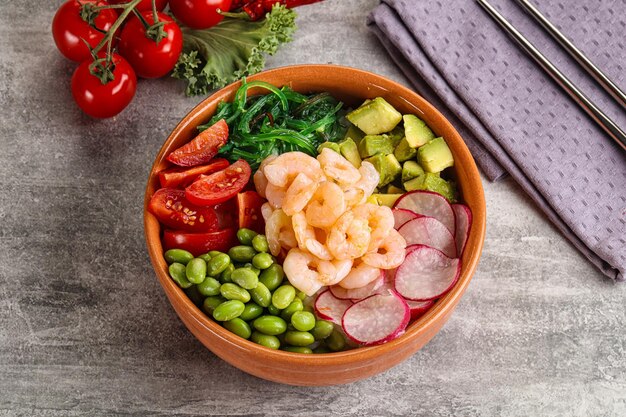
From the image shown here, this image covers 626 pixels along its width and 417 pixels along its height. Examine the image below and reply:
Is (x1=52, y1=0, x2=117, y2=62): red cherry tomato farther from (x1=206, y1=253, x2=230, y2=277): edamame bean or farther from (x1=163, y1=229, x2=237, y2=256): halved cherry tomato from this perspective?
(x1=206, y1=253, x2=230, y2=277): edamame bean

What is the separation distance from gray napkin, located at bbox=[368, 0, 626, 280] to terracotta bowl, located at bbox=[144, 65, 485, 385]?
47 centimetres

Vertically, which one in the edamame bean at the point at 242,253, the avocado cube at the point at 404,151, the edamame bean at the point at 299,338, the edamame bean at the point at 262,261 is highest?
the avocado cube at the point at 404,151

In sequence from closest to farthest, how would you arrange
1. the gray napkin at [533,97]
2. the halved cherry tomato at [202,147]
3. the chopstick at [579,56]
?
the halved cherry tomato at [202,147], the gray napkin at [533,97], the chopstick at [579,56]

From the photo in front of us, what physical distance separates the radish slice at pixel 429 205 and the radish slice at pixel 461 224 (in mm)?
30

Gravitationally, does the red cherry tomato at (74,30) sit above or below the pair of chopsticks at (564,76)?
below

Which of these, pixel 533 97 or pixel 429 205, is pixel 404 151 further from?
pixel 533 97

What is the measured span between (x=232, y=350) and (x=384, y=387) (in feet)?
2.34

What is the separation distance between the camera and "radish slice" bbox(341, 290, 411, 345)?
8.83 ft

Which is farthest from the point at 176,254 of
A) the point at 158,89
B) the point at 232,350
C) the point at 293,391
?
the point at 158,89

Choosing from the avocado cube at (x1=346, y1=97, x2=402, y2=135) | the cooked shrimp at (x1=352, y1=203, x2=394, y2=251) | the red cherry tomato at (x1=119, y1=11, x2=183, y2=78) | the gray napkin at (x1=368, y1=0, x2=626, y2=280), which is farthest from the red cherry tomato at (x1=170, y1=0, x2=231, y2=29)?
the cooked shrimp at (x1=352, y1=203, x2=394, y2=251)

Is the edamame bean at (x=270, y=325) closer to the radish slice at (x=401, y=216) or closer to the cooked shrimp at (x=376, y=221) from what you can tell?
the cooked shrimp at (x=376, y=221)

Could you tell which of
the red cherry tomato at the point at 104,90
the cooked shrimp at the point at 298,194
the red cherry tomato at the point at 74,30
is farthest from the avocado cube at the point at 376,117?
the red cherry tomato at the point at 74,30

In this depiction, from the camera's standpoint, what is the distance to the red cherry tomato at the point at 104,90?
11.4 ft

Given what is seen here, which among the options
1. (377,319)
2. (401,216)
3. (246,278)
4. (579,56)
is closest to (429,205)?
(401,216)
